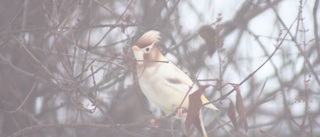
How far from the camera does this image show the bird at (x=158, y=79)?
14.1 feet

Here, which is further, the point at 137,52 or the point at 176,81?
the point at 176,81

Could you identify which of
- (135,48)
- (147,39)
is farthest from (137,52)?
(147,39)

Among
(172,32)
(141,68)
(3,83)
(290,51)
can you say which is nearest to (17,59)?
(3,83)

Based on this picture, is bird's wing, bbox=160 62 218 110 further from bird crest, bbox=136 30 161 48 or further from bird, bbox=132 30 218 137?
bird crest, bbox=136 30 161 48

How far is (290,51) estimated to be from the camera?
276 inches

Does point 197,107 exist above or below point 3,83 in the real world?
below

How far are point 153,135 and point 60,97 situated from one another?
131 cm

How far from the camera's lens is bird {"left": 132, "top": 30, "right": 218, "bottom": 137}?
429 cm

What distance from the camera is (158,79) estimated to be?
14.4ft

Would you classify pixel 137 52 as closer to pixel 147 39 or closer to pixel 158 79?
pixel 147 39

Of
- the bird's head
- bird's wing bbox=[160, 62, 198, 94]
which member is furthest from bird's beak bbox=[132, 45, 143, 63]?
bird's wing bbox=[160, 62, 198, 94]

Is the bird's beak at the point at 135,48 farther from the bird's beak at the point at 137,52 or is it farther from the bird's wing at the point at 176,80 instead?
the bird's wing at the point at 176,80

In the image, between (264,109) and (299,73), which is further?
(264,109)

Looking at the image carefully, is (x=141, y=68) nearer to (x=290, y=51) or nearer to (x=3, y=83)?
(x=3, y=83)
